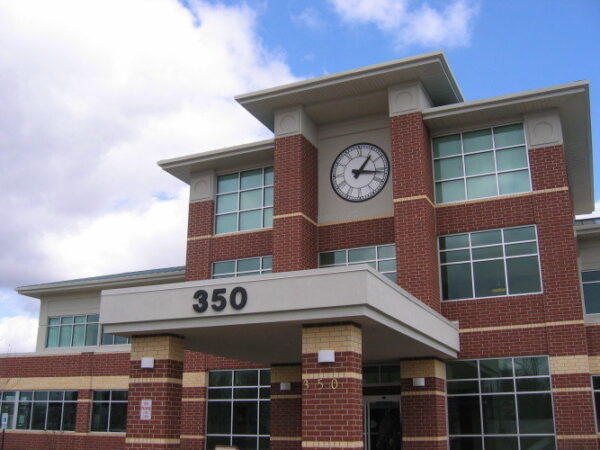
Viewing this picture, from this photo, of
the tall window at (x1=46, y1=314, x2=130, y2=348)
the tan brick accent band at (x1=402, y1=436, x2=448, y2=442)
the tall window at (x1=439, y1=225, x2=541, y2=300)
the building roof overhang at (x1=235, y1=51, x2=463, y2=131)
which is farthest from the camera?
the tall window at (x1=46, y1=314, x2=130, y2=348)

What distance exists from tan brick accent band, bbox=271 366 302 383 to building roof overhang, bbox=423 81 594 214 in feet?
27.8

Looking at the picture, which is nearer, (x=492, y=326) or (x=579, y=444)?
(x=579, y=444)

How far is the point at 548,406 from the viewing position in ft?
58.1

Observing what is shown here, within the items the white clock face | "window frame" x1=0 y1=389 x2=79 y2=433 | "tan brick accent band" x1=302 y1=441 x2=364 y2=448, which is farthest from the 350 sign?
"window frame" x1=0 y1=389 x2=79 y2=433

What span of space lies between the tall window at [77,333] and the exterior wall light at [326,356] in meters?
19.6

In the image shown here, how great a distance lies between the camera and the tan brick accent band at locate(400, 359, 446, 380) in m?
18.0

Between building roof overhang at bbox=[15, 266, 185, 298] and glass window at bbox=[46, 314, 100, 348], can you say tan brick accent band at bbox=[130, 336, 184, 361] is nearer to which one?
building roof overhang at bbox=[15, 266, 185, 298]

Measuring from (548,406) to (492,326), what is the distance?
2476mm

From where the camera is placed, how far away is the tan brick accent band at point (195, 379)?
2331 centimetres

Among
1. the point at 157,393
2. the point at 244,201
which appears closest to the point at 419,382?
the point at 157,393

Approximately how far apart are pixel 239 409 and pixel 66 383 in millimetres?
9797

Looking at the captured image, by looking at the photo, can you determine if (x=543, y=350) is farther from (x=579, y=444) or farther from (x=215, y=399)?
(x=215, y=399)

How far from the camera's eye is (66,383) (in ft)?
93.9

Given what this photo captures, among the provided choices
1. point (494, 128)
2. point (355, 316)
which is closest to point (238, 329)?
point (355, 316)
